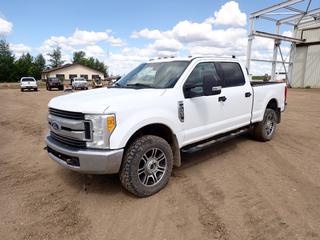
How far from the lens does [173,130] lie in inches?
151

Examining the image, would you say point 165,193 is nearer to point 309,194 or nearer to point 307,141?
point 309,194

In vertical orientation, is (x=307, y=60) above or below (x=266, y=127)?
above

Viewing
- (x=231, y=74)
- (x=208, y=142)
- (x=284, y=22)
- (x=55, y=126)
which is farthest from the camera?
(x=284, y=22)

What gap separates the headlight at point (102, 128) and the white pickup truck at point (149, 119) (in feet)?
0.04

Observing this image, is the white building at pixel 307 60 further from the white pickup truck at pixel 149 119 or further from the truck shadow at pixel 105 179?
the truck shadow at pixel 105 179

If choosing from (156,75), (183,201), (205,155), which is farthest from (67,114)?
(205,155)

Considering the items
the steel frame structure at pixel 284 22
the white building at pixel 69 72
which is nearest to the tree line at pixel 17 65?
the white building at pixel 69 72

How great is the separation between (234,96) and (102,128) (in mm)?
2834

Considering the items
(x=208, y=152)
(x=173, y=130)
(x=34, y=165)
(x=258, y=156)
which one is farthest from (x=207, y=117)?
(x=34, y=165)

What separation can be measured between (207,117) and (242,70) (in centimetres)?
168

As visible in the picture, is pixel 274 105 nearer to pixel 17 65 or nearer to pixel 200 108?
pixel 200 108

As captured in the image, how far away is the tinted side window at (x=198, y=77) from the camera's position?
400 centimetres

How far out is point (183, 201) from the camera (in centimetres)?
346

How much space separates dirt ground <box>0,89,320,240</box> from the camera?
2854 millimetres
